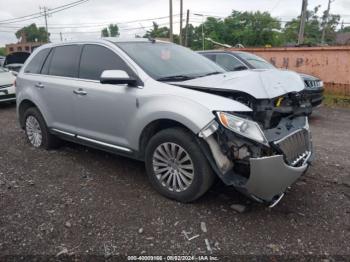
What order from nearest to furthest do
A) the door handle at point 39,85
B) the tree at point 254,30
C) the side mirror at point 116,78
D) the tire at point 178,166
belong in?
the tire at point 178,166 < the side mirror at point 116,78 < the door handle at point 39,85 < the tree at point 254,30

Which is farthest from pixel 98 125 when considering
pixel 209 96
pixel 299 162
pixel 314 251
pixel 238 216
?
pixel 314 251

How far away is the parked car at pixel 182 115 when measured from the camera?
310cm

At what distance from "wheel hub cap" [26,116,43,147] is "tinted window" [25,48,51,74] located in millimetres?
762

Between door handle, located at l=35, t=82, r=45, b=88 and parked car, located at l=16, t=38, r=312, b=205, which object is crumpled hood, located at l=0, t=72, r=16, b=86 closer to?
door handle, located at l=35, t=82, r=45, b=88

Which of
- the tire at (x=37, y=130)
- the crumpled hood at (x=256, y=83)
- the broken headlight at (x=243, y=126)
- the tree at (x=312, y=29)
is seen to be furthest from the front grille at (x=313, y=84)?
the tree at (x=312, y=29)

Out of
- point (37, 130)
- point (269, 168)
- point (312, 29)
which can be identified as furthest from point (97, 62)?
point (312, 29)

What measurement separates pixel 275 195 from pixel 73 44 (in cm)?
341

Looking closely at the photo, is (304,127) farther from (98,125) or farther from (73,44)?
(73,44)

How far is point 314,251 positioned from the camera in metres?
2.82

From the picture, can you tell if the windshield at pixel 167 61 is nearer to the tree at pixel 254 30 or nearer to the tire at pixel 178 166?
the tire at pixel 178 166

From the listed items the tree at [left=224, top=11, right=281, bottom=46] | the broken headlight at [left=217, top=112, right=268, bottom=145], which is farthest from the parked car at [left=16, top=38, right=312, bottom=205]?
the tree at [left=224, top=11, right=281, bottom=46]

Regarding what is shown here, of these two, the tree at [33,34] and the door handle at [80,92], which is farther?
the tree at [33,34]

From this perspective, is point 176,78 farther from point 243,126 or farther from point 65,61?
point 65,61

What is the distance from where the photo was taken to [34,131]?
5.59 metres
